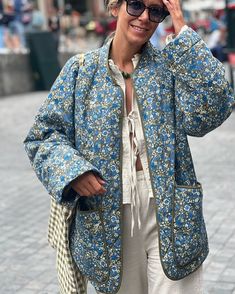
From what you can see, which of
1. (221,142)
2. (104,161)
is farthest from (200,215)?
(221,142)

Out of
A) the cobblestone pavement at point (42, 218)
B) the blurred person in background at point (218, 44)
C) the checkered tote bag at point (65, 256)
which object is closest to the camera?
the checkered tote bag at point (65, 256)

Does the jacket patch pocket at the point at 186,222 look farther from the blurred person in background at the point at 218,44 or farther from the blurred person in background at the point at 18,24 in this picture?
the blurred person in background at the point at 18,24

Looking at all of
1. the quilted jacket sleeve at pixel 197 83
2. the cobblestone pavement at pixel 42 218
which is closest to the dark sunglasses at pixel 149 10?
the quilted jacket sleeve at pixel 197 83

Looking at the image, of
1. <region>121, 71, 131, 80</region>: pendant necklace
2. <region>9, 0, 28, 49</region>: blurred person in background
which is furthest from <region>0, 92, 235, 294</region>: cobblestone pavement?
<region>9, 0, 28, 49</region>: blurred person in background

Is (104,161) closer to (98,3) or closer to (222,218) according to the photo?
(222,218)

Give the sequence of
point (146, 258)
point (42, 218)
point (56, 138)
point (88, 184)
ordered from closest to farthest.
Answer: point (88, 184)
point (56, 138)
point (146, 258)
point (42, 218)

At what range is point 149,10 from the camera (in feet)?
8.73

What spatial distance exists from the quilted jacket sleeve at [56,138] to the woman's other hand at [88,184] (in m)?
0.03

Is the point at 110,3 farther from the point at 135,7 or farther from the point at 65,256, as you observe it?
the point at 65,256

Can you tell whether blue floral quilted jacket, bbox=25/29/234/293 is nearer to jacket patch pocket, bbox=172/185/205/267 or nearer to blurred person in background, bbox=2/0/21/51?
jacket patch pocket, bbox=172/185/205/267

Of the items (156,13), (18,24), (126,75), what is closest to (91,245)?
(126,75)

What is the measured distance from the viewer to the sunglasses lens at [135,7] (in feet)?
8.67

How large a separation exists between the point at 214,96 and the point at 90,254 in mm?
752

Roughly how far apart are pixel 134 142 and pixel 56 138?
11.5 inches
